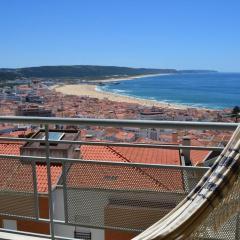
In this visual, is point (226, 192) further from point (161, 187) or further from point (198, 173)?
point (161, 187)

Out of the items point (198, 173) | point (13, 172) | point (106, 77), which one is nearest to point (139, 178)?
point (198, 173)

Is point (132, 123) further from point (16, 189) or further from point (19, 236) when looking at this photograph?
point (19, 236)

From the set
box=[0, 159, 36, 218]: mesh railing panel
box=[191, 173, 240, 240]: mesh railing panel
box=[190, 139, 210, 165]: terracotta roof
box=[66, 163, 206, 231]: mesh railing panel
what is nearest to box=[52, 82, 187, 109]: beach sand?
box=[190, 139, 210, 165]: terracotta roof

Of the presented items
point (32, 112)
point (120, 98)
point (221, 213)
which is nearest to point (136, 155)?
point (221, 213)

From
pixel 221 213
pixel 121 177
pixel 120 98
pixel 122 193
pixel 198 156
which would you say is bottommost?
pixel 120 98

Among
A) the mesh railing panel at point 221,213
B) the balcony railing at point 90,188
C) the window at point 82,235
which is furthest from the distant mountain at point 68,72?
the mesh railing panel at point 221,213

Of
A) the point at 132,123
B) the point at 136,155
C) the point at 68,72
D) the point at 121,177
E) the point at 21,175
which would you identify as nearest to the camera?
the point at 132,123

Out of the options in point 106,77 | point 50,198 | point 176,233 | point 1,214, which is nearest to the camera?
point 176,233

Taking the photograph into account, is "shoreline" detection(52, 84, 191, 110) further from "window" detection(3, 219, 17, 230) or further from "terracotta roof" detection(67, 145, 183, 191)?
"terracotta roof" detection(67, 145, 183, 191)
